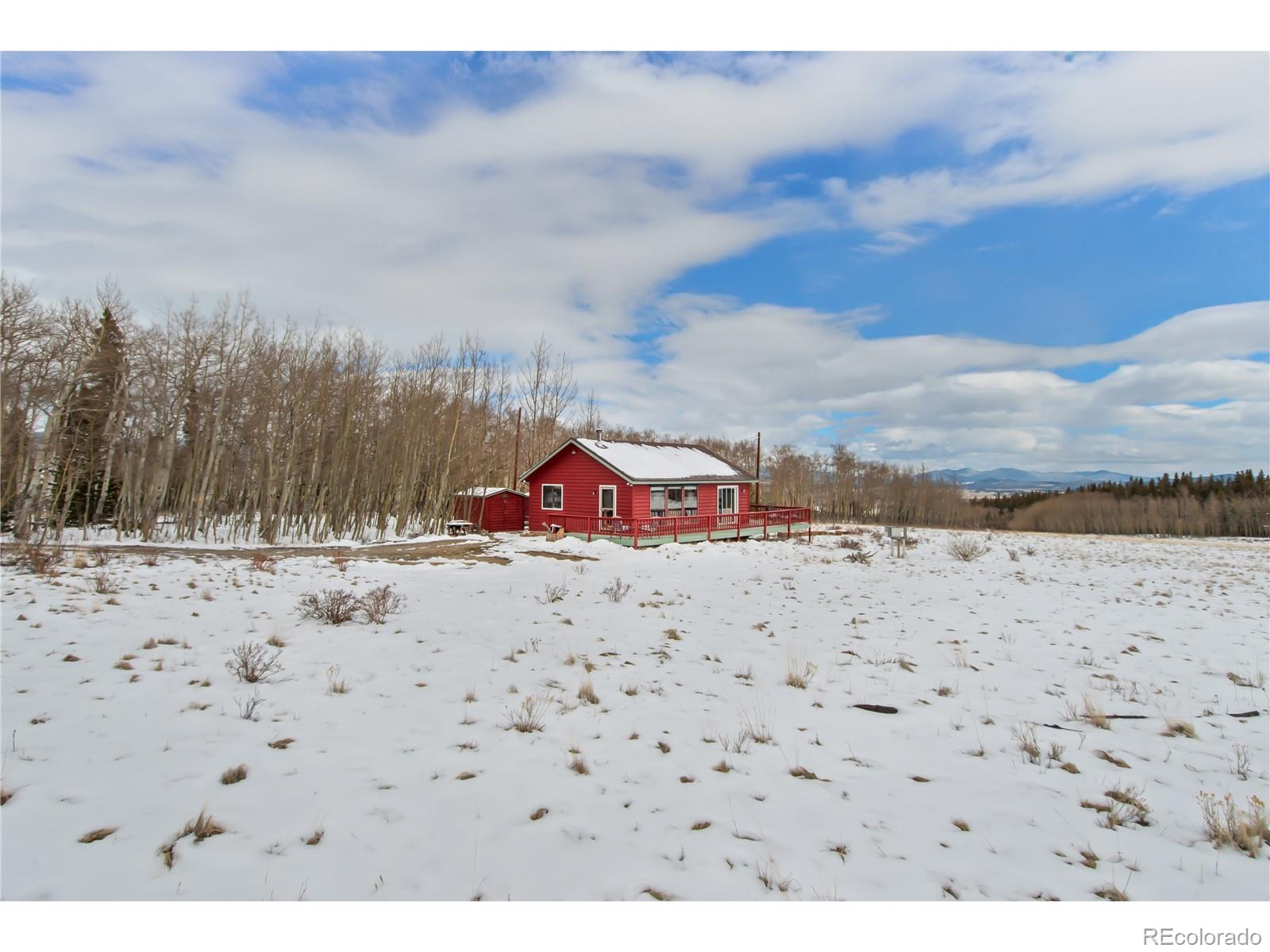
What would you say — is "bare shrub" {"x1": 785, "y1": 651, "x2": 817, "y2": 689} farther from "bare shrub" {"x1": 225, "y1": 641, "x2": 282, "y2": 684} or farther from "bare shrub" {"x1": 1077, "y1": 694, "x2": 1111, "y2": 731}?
"bare shrub" {"x1": 225, "y1": 641, "x2": 282, "y2": 684}

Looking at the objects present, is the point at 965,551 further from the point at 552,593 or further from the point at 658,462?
the point at 552,593

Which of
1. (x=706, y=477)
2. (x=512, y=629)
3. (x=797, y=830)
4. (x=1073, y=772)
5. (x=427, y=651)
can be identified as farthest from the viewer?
(x=706, y=477)

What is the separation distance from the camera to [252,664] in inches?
224

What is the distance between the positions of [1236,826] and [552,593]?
9.14 metres

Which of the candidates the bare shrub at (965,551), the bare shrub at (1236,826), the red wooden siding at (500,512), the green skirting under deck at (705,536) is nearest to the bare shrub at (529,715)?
the bare shrub at (1236,826)

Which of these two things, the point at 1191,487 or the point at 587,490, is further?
the point at 1191,487

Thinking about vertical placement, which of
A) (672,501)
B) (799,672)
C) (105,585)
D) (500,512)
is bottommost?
(799,672)

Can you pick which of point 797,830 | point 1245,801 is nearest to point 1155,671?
point 1245,801

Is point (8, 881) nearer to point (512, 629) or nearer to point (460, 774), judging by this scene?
point (460, 774)

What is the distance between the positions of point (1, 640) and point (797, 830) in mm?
8755

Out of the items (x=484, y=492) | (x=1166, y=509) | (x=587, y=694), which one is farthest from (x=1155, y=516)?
(x=587, y=694)

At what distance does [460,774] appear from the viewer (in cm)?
401

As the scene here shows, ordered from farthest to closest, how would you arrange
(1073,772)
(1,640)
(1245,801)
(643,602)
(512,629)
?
(643,602) < (512,629) < (1,640) < (1073,772) < (1245,801)
